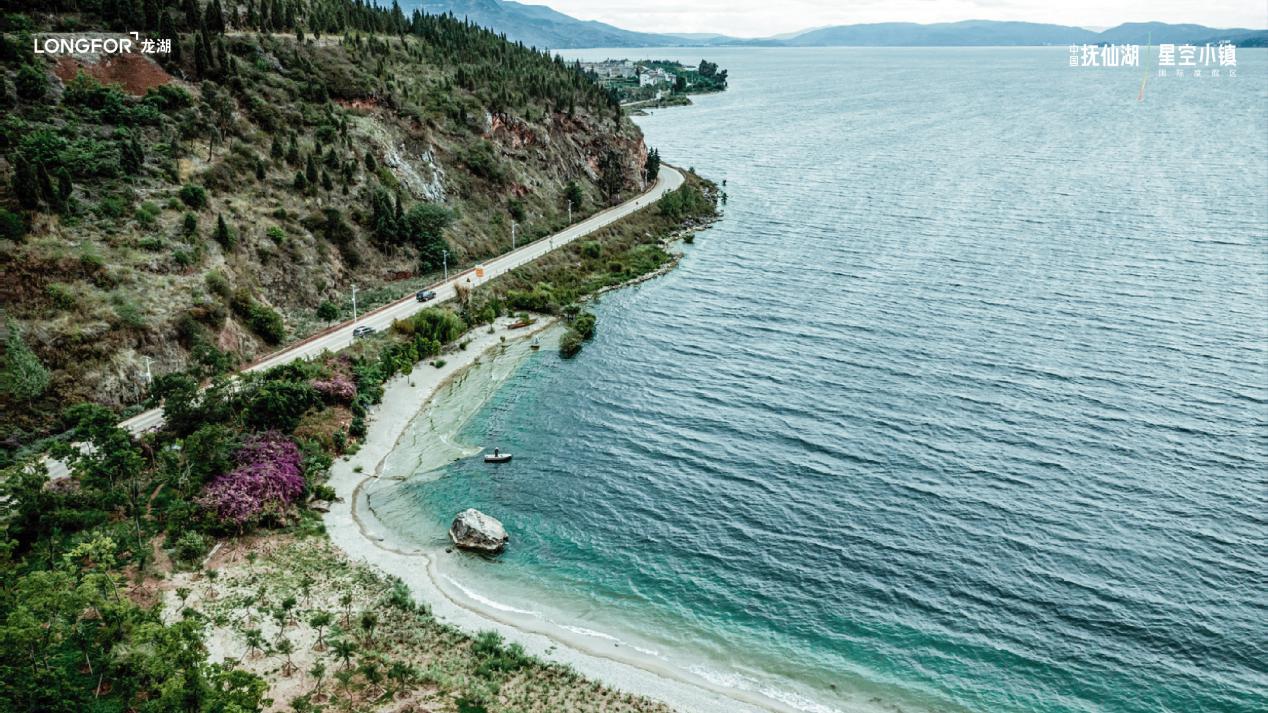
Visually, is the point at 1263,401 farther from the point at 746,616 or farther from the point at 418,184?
the point at 418,184

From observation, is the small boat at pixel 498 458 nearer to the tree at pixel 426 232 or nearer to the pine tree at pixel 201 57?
the tree at pixel 426 232

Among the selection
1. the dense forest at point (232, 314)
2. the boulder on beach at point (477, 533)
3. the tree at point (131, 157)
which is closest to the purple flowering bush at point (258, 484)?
the dense forest at point (232, 314)

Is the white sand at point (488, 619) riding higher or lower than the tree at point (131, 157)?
lower

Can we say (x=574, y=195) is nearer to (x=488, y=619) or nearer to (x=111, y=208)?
(x=111, y=208)

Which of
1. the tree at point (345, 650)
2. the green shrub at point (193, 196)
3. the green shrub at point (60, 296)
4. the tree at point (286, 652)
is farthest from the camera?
the green shrub at point (193, 196)

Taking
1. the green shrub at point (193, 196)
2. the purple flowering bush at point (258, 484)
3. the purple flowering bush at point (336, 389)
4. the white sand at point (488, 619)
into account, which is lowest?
the white sand at point (488, 619)

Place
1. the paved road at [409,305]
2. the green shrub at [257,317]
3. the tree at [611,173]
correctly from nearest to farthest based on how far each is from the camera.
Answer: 1. the paved road at [409,305]
2. the green shrub at [257,317]
3. the tree at [611,173]

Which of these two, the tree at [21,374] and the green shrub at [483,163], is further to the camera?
the green shrub at [483,163]

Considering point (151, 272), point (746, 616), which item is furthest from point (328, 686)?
point (151, 272)
